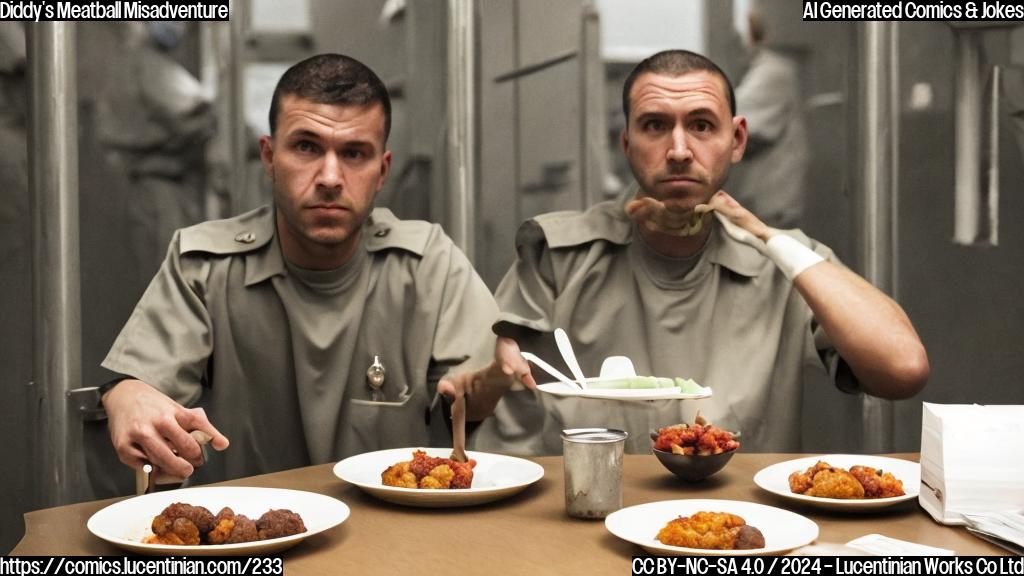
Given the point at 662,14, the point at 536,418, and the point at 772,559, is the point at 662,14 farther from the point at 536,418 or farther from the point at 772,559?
the point at 772,559

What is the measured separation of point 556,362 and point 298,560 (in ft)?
4.51

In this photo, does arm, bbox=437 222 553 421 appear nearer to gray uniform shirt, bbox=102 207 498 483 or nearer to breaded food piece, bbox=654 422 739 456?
gray uniform shirt, bbox=102 207 498 483

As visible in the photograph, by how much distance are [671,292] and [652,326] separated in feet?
0.33

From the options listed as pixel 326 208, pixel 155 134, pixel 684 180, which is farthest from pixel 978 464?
pixel 155 134

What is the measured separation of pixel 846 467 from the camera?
5.69 feet

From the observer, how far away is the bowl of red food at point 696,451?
5.52 feet

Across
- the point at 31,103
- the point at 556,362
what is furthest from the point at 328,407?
the point at 31,103

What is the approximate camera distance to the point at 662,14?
3.11 m

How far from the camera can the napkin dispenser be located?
1.45 meters

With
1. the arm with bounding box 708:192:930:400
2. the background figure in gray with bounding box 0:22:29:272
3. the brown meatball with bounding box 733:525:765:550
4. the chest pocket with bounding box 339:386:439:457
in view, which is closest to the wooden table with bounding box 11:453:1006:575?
the brown meatball with bounding box 733:525:765:550

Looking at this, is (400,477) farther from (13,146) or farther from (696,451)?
(13,146)

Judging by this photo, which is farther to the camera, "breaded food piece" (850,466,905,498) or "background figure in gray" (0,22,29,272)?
"background figure in gray" (0,22,29,272)

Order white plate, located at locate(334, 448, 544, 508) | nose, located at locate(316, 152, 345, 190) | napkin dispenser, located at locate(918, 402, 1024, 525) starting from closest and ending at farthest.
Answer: napkin dispenser, located at locate(918, 402, 1024, 525) → white plate, located at locate(334, 448, 544, 508) → nose, located at locate(316, 152, 345, 190)

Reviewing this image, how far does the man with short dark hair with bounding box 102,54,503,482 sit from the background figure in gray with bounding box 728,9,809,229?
1.01 m
